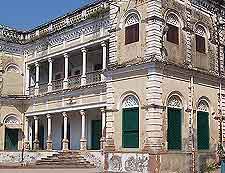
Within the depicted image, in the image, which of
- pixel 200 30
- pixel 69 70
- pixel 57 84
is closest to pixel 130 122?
pixel 200 30

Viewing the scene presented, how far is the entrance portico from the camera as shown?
2481 cm

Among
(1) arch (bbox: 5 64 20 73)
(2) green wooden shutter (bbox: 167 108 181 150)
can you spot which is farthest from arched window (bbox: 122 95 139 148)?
(1) arch (bbox: 5 64 20 73)

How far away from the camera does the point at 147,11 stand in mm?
17469

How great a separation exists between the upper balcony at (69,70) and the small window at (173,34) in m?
5.64

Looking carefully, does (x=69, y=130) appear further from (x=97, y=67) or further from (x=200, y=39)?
(x=200, y=39)

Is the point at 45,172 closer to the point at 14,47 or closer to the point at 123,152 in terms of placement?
the point at 123,152

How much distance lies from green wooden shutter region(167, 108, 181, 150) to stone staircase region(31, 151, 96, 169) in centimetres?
597

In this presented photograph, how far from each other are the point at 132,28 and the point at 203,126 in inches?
221

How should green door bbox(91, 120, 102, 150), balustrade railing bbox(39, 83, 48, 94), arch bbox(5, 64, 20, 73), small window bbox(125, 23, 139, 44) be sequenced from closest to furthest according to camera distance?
1. small window bbox(125, 23, 139, 44)
2. green door bbox(91, 120, 102, 150)
3. balustrade railing bbox(39, 83, 48, 94)
4. arch bbox(5, 64, 20, 73)

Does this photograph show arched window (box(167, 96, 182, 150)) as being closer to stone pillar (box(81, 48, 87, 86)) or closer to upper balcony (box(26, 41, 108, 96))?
upper balcony (box(26, 41, 108, 96))

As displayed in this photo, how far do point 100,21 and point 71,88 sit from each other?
14.8 feet

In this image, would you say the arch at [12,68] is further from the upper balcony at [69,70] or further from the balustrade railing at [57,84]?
the balustrade railing at [57,84]

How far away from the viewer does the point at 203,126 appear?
19.2m

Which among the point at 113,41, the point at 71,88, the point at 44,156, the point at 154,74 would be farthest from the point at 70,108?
the point at 154,74
